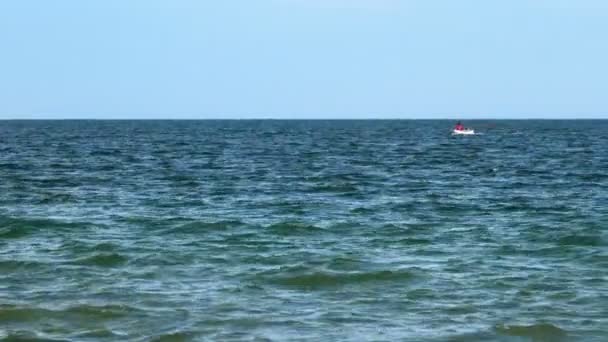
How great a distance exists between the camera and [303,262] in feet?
54.6

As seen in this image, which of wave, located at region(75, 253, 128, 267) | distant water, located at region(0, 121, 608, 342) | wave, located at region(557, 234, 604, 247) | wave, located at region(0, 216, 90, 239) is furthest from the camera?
wave, located at region(0, 216, 90, 239)

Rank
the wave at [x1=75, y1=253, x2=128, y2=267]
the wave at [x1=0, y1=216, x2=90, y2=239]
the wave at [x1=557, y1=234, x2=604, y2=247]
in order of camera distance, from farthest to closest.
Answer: the wave at [x1=0, y1=216, x2=90, y2=239]
the wave at [x1=557, y1=234, x2=604, y2=247]
the wave at [x1=75, y1=253, x2=128, y2=267]

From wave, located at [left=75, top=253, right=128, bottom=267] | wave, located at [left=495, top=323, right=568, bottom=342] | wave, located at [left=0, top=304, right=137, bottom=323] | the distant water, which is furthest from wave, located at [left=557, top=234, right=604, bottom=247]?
wave, located at [left=0, top=304, right=137, bottom=323]

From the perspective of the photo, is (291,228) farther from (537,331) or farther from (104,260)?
(537,331)

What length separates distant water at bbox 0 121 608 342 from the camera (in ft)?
40.6

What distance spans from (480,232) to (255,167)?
24.3 m

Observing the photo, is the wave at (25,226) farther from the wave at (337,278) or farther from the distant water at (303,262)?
the wave at (337,278)

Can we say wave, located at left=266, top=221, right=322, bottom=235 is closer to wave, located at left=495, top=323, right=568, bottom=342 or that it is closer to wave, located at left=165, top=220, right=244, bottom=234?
wave, located at left=165, top=220, right=244, bottom=234

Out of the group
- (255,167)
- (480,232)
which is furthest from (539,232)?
(255,167)

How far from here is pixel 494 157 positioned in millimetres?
54594

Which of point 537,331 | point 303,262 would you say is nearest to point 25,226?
point 303,262

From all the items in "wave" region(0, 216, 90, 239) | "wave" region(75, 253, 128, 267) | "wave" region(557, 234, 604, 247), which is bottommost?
"wave" region(0, 216, 90, 239)

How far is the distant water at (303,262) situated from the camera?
1238cm

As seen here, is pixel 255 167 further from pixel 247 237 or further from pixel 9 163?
pixel 247 237
